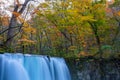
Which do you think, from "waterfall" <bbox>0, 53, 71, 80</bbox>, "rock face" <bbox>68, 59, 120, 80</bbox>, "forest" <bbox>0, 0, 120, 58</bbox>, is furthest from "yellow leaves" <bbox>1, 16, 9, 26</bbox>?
"rock face" <bbox>68, 59, 120, 80</bbox>

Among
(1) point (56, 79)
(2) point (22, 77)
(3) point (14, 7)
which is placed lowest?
(1) point (56, 79)

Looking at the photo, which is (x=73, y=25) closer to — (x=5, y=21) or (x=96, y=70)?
(x=96, y=70)

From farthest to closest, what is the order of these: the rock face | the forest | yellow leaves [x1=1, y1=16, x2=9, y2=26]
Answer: yellow leaves [x1=1, y1=16, x2=9, y2=26], the forest, the rock face

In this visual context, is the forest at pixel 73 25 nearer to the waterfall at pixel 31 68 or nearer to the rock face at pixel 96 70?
the rock face at pixel 96 70

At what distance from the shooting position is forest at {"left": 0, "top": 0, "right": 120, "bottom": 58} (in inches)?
395

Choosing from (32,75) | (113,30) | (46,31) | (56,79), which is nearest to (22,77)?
(32,75)

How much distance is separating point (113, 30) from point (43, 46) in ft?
13.5

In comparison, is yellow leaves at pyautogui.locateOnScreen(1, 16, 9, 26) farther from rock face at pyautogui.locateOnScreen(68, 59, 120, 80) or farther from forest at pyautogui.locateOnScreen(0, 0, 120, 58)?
rock face at pyautogui.locateOnScreen(68, 59, 120, 80)

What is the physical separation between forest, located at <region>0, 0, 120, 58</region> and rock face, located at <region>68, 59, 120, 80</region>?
0.44m

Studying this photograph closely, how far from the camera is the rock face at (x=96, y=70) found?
8.91 metres

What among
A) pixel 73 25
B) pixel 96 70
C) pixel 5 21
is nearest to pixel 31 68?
pixel 96 70

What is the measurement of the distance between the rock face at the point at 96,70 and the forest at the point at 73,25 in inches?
17.2

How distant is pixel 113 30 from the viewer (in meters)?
10.7

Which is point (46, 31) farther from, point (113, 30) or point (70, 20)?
point (113, 30)
